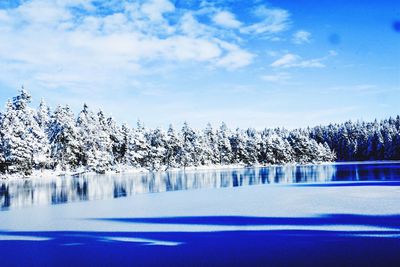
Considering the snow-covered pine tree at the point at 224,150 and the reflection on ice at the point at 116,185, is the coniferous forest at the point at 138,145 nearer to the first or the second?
the snow-covered pine tree at the point at 224,150

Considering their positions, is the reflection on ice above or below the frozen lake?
below

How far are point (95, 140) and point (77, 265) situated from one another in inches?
3052

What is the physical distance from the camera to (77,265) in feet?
33.7

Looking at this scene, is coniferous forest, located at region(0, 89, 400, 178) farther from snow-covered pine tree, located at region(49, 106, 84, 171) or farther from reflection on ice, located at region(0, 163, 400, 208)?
reflection on ice, located at region(0, 163, 400, 208)

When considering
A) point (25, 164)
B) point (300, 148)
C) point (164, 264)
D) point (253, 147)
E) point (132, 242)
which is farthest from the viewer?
point (300, 148)


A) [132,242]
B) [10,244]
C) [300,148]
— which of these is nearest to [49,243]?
[10,244]

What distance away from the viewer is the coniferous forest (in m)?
72.1

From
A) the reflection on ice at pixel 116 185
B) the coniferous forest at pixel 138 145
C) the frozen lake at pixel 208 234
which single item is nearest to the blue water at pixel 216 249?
the frozen lake at pixel 208 234

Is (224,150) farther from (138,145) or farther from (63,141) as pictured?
(63,141)

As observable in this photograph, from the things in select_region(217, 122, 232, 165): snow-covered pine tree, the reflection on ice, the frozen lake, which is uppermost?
select_region(217, 122, 232, 165): snow-covered pine tree

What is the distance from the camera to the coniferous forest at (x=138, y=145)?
72125 millimetres

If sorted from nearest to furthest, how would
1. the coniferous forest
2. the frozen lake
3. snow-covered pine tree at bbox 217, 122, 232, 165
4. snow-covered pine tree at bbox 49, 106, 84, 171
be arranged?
1. the frozen lake
2. the coniferous forest
3. snow-covered pine tree at bbox 49, 106, 84, 171
4. snow-covered pine tree at bbox 217, 122, 232, 165

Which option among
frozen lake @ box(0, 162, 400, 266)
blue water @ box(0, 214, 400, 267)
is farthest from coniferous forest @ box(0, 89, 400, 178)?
blue water @ box(0, 214, 400, 267)

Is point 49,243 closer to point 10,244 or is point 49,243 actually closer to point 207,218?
point 10,244
